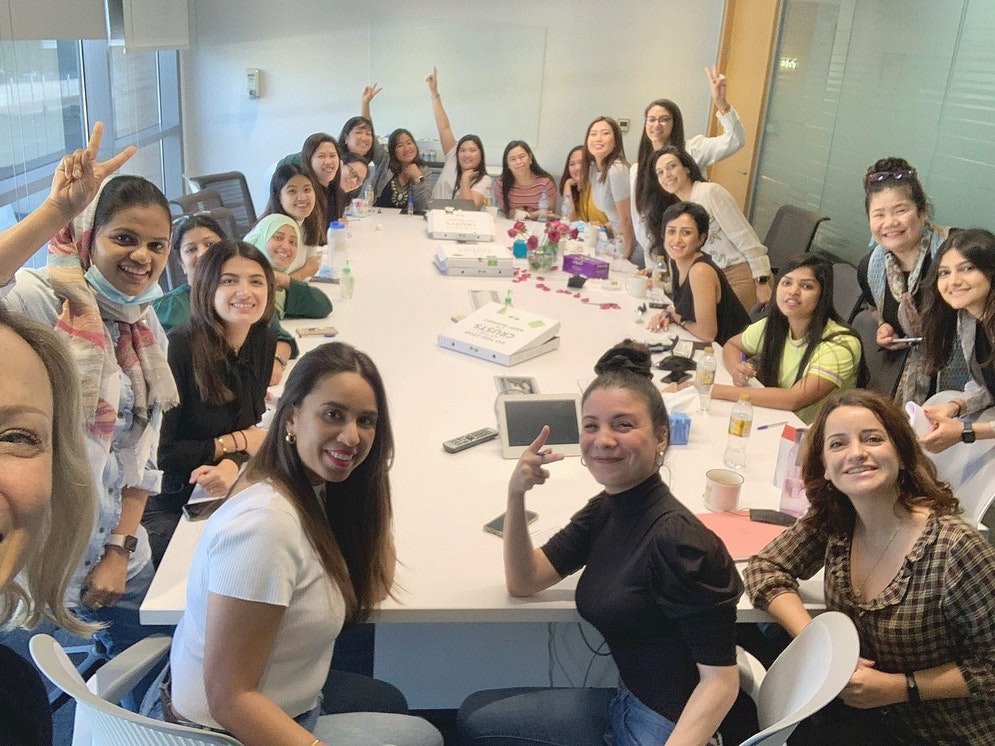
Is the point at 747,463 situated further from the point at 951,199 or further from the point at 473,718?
the point at 951,199

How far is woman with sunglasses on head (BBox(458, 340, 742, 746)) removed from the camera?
5.28 ft

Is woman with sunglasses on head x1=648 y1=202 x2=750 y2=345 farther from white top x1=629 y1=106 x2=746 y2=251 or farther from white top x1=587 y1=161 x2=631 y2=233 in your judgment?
white top x1=587 y1=161 x2=631 y2=233

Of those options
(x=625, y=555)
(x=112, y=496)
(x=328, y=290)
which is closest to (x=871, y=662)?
(x=625, y=555)

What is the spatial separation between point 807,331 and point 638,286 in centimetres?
114

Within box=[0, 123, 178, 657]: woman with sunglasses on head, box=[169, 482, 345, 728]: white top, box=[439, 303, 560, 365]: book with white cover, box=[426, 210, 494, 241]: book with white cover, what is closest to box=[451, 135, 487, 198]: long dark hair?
box=[426, 210, 494, 241]: book with white cover

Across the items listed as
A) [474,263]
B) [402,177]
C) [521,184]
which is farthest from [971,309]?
[402,177]

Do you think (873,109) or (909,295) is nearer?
(909,295)

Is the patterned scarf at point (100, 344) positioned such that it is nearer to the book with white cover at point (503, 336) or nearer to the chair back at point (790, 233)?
the book with white cover at point (503, 336)

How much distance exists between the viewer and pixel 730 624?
1.63 meters

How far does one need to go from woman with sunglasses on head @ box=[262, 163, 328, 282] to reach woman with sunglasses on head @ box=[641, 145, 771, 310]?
1.63 metres

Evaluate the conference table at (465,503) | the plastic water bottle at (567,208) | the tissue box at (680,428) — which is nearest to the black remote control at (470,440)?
the conference table at (465,503)

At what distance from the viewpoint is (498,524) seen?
212 centimetres

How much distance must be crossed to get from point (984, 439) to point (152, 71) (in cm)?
606

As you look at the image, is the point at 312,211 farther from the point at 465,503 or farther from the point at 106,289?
the point at 465,503
